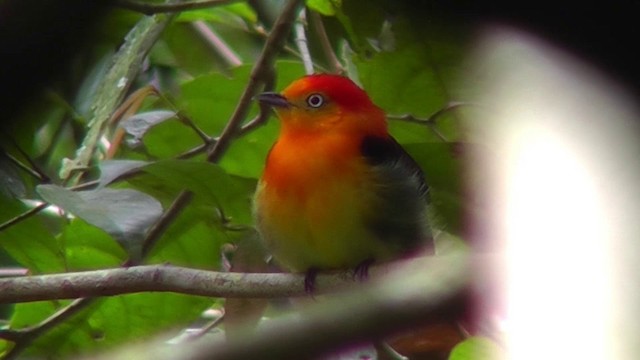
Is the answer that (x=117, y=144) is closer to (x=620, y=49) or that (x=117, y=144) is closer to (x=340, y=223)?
(x=340, y=223)

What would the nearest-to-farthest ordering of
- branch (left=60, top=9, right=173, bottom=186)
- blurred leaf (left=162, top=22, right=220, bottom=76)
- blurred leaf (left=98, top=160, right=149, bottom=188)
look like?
blurred leaf (left=98, top=160, right=149, bottom=188) → branch (left=60, top=9, right=173, bottom=186) → blurred leaf (left=162, top=22, right=220, bottom=76)

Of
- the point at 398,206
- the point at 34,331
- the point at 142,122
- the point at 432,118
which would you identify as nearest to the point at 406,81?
the point at 432,118

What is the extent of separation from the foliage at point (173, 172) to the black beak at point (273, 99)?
0.08 meters

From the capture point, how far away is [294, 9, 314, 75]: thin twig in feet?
7.82

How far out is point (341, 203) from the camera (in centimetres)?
203

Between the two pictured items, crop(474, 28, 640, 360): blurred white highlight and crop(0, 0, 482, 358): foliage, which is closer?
crop(474, 28, 640, 360): blurred white highlight

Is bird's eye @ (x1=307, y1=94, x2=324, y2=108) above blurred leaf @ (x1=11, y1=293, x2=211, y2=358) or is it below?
above

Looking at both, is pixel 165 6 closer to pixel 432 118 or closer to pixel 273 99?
pixel 273 99

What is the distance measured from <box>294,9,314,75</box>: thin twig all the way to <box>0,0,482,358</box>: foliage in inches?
0.9

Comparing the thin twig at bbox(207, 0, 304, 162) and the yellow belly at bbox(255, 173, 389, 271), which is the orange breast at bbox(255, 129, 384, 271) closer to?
the yellow belly at bbox(255, 173, 389, 271)

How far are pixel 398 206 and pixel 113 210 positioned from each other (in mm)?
708

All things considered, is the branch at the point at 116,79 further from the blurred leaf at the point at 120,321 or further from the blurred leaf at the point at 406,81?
the blurred leaf at the point at 406,81

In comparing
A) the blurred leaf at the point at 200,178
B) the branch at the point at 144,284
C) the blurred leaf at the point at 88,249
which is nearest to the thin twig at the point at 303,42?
the blurred leaf at the point at 200,178

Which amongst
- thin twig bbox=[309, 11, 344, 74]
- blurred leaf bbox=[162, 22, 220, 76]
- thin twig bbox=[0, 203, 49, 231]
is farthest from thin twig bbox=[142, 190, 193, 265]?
blurred leaf bbox=[162, 22, 220, 76]
